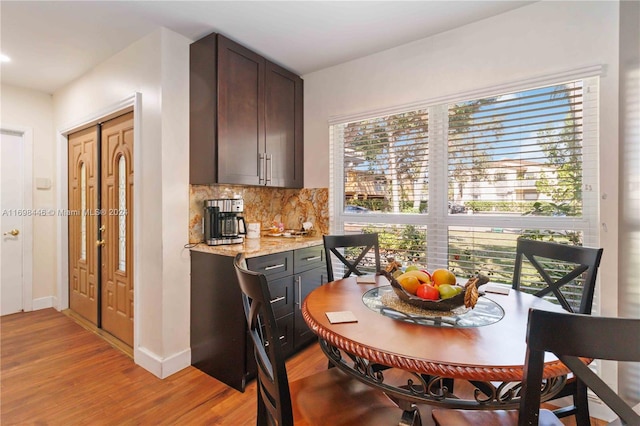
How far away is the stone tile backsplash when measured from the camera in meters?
2.93

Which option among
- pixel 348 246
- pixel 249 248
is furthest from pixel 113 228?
pixel 348 246

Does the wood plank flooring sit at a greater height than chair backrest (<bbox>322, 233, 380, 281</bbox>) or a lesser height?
lesser

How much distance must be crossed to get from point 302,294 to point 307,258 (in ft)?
1.02

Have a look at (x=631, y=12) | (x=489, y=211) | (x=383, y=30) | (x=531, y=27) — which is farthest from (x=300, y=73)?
(x=631, y=12)

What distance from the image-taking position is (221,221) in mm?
2521

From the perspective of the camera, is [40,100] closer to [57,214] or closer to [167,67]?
[57,214]

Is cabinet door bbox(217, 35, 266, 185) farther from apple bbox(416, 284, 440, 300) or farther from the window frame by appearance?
apple bbox(416, 284, 440, 300)

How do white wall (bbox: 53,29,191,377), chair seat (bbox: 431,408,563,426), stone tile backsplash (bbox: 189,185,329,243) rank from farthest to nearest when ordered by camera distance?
stone tile backsplash (bbox: 189,185,329,243) → white wall (bbox: 53,29,191,377) → chair seat (bbox: 431,408,563,426)

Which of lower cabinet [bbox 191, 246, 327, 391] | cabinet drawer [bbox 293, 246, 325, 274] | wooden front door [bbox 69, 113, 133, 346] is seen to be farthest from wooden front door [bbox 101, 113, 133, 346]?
cabinet drawer [bbox 293, 246, 325, 274]

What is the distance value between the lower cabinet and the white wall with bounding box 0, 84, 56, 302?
8.32 ft

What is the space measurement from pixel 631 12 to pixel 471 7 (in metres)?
0.86

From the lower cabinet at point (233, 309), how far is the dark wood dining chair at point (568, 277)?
62.3 inches

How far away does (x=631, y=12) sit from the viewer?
1.63 m

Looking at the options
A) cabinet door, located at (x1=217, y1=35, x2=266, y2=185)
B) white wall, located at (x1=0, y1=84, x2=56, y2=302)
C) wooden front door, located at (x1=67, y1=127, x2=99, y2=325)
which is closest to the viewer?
cabinet door, located at (x1=217, y1=35, x2=266, y2=185)
